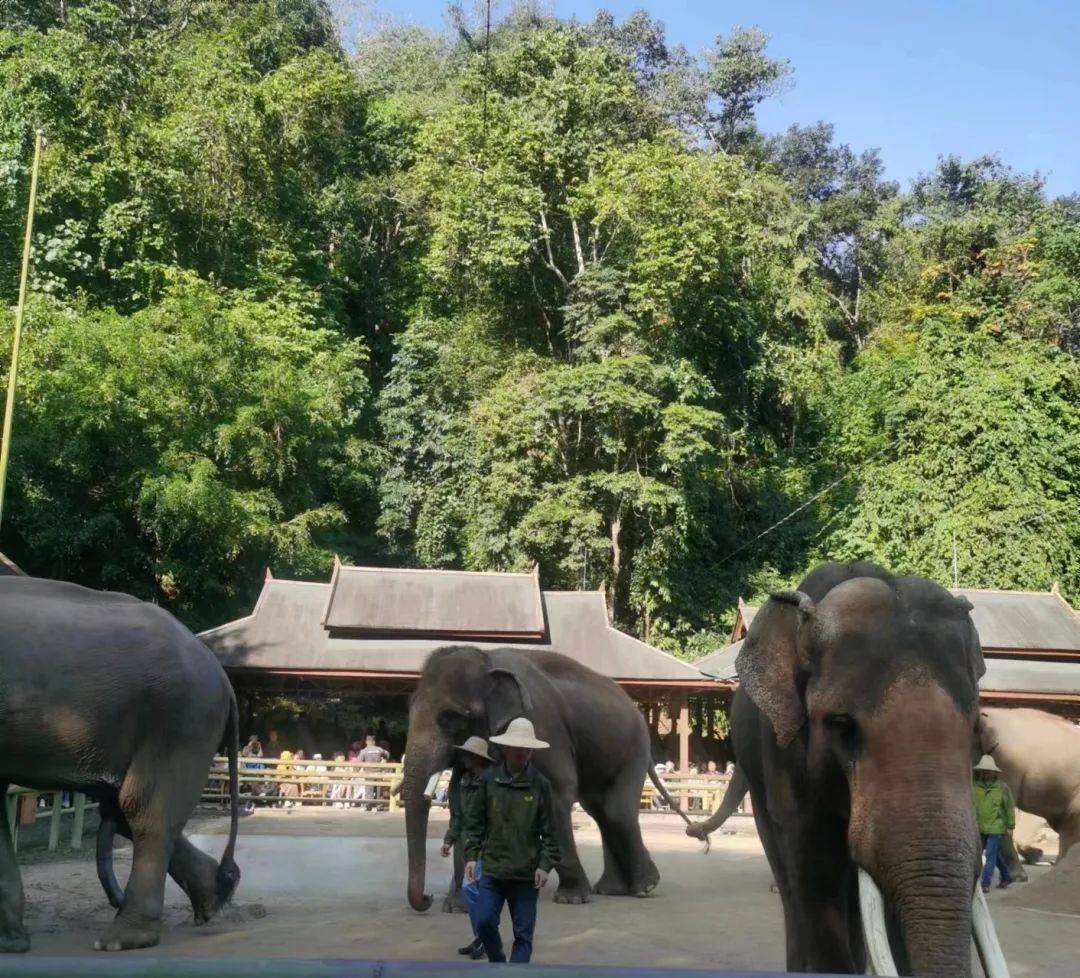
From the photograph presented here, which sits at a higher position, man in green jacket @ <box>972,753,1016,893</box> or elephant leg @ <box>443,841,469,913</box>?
man in green jacket @ <box>972,753,1016,893</box>

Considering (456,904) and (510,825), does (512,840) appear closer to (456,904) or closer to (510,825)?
(510,825)

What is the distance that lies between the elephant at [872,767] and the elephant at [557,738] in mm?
4321

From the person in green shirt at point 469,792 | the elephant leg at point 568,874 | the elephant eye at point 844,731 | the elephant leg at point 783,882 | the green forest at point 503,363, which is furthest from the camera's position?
the green forest at point 503,363

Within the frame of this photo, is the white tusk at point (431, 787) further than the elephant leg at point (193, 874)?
Yes

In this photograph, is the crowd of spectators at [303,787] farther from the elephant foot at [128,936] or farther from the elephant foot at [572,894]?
the elephant foot at [128,936]

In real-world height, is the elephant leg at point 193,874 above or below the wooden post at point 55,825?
above

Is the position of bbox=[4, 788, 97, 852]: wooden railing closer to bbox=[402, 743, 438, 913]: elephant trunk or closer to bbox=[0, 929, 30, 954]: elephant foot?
bbox=[402, 743, 438, 913]: elephant trunk

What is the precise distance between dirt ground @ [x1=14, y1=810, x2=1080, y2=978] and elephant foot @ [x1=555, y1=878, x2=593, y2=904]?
4.4 inches

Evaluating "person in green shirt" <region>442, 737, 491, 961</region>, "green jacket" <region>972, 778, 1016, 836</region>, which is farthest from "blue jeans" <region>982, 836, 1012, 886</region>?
"person in green shirt" <region>442, 737, 491, 961</region>

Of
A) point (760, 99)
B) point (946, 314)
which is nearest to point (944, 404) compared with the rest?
point (946, 314)

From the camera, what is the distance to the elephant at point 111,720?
7.76 metres

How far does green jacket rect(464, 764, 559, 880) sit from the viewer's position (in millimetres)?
6305

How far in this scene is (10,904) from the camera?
7594 millimetres

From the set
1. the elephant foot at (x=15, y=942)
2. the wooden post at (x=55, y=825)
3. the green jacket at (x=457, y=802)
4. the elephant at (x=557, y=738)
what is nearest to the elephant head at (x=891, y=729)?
the green jacket at (x=457, y=802)
